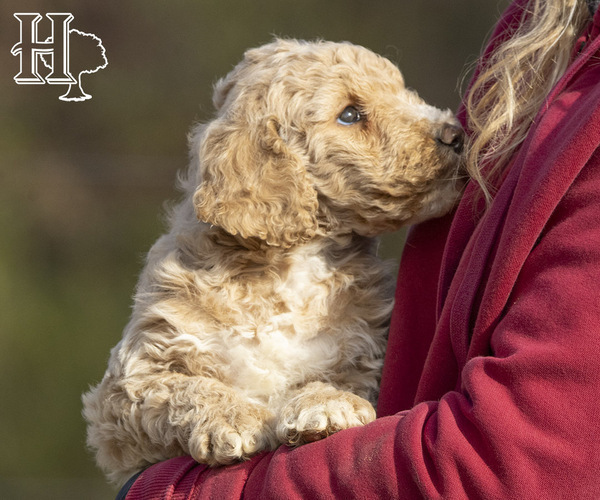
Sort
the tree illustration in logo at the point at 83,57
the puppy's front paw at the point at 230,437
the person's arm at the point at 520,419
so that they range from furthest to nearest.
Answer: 1. the tree illustration in logo at the point at 83,57
2. the puppy's front paw at the point at 230,437
3. the person's arm at the point at 520,419

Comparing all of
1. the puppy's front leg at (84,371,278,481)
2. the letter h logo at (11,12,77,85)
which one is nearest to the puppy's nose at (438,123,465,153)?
the puppy's front leg at (84,371,278,481)

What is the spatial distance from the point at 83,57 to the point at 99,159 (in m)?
1.05

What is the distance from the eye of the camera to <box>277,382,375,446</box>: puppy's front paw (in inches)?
81.9

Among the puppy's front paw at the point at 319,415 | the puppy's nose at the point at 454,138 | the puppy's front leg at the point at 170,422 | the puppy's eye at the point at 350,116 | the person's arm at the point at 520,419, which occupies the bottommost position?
the puppy's front leg at the point at 170,422

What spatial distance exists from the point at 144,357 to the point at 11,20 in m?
6.40

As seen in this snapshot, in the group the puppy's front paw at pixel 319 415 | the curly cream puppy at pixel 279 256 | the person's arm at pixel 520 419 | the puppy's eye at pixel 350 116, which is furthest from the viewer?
the puppy's eye at pixel 350 116

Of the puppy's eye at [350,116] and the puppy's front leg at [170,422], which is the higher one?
the puppy's eye at [350,116]

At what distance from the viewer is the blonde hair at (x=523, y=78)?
2.24 meters

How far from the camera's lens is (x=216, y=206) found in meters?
2.58

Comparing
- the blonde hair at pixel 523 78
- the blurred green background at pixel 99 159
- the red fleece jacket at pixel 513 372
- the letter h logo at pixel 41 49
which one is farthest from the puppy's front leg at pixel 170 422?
the blurred green background at pixel 99 159

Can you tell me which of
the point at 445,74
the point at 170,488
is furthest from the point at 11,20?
the point at 170,488

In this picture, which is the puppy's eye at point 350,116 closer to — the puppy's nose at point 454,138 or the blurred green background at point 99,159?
the puppy's nose at point 454,138

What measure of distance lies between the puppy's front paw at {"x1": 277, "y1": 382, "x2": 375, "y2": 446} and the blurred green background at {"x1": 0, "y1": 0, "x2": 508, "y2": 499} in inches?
239

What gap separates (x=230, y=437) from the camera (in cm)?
222
